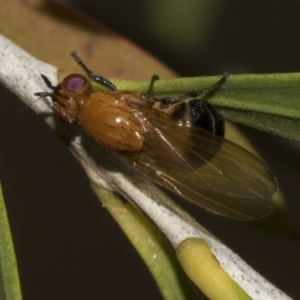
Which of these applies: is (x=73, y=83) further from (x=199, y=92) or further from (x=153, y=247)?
(x=153, y=247)

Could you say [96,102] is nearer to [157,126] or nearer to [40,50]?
[157,126]

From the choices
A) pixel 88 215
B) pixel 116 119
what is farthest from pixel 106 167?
pixel 88 215

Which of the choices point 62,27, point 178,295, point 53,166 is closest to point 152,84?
point 178,295

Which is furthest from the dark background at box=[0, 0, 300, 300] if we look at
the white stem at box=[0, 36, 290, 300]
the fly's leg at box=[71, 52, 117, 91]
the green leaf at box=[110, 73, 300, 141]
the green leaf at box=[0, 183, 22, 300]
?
the green leaf at box=[0, 183, 22, 300]

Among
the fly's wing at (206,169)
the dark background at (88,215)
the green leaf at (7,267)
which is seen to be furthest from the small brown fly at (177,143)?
the dark background at (88,215)

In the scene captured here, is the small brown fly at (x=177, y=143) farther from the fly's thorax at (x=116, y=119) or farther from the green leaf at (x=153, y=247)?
the green leaf at (x=153, y=247)
